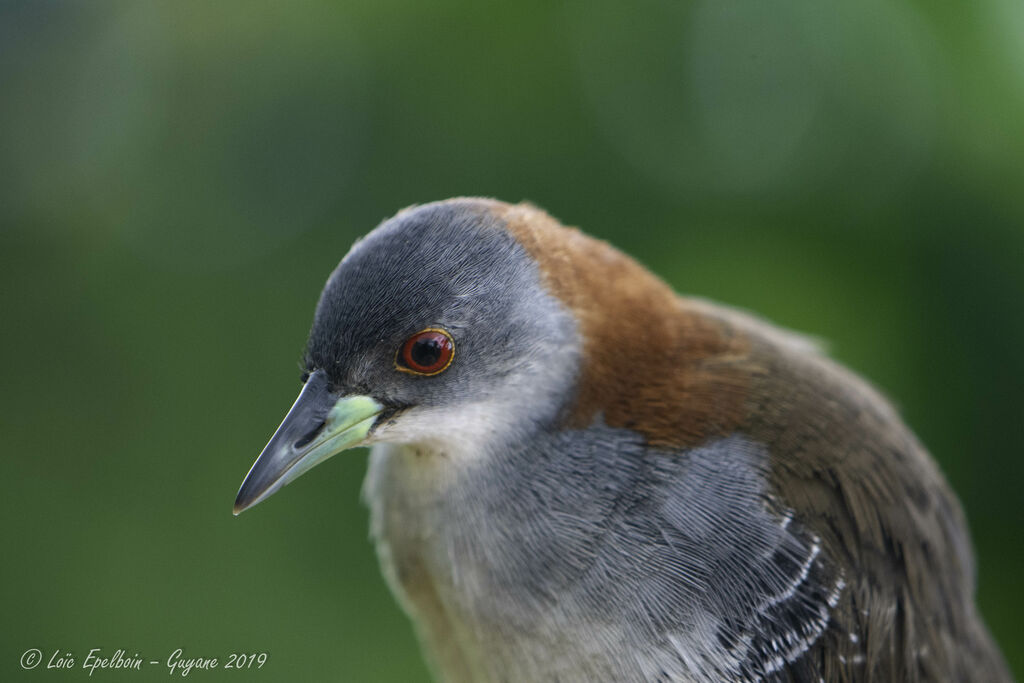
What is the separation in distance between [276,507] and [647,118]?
1752 mm

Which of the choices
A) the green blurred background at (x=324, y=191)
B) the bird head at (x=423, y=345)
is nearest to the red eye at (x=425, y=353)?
the bird head at (x=423, y=345)

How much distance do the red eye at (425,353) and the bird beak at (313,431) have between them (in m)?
0.08

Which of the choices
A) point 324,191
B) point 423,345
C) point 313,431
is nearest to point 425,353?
point 423,345

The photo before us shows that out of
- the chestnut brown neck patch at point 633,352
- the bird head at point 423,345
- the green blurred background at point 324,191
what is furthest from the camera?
the green blurred background at point 324,191

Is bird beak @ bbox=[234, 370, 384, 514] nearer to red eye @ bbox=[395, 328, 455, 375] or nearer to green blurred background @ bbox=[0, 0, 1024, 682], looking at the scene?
red eye @ bbox=[395, 328, 455, 375]

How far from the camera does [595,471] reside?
1.44 metres

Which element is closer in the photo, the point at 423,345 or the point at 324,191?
the point at 423,345

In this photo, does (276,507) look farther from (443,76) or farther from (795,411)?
(795,411)

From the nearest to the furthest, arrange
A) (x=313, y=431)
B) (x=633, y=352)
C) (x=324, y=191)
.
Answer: (x=313, y=431)
(x=633, y=352)
(x=324, y=191)

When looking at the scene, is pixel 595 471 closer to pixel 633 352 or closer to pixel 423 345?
pixel 633 352

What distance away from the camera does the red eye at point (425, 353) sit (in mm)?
1344

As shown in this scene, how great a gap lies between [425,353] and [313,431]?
0.20 metres

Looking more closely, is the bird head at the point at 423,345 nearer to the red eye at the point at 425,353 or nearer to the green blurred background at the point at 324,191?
the red eye at the point at 425,353

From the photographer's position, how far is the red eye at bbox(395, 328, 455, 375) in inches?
52.9
